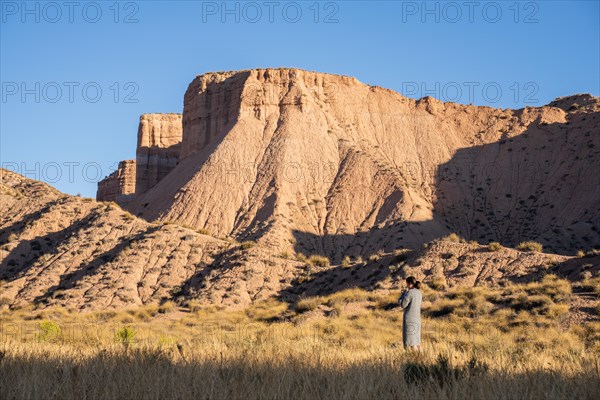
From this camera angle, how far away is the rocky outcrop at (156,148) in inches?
3455

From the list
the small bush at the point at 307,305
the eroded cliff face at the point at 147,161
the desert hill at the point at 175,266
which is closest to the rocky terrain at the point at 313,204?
the desert hill at the point at 175,266

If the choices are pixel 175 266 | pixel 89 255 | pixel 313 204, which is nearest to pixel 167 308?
pixel 175 266

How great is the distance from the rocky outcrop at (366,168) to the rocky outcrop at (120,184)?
19042 mm

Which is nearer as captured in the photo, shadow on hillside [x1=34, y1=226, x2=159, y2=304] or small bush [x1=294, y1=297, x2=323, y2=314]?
small bush [x1=294, y1=297, x2=323, y2=314]

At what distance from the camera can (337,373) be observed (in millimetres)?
8312

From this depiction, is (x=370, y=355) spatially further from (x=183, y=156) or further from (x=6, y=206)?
(x=183, y=156)

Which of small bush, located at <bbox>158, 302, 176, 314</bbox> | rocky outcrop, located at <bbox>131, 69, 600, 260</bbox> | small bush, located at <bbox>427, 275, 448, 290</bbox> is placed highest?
rocky outcrop, located at <bbox>131, 69, 600, 260</bbox>

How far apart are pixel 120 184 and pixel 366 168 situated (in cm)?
4568

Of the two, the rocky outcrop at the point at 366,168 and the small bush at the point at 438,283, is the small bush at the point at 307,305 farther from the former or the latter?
the rocky outcrop at the point at 366,168

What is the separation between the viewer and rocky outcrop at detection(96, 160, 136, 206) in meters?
95.6

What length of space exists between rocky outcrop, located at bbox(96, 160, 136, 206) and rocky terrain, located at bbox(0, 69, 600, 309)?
0.86 metres

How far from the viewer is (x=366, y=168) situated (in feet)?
216

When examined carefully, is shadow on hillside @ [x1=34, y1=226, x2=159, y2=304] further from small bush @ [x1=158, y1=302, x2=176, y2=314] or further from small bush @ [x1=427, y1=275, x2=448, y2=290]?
small bush @ [x1=427, y1=275, x2=448, y2=290]

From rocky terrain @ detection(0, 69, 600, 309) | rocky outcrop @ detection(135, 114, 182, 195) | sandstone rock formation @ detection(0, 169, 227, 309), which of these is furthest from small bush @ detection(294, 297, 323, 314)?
rocky outcrop @ detection(135, 114, 182, 195)
